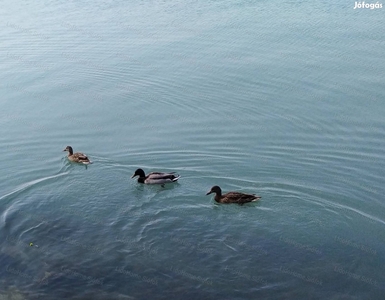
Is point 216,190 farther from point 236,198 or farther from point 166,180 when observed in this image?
point 166,180

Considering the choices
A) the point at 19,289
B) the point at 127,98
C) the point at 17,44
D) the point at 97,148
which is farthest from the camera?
the point at 17,44

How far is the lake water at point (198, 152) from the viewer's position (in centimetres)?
1392

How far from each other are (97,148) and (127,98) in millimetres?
4460

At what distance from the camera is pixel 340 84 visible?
78.7 ft

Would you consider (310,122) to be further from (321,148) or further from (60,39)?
(60,39)

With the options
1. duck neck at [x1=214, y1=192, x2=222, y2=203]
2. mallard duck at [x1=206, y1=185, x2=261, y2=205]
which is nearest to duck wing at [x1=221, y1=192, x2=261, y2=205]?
mallard duck at [x1=206, y1=185, x2=261, y2=205]

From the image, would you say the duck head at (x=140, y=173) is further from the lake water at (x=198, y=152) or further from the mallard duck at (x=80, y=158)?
the mallard duck at (x=80, y=158)

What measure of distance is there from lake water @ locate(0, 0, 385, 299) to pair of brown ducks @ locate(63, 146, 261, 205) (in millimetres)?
277

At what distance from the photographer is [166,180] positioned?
17688 millimetres

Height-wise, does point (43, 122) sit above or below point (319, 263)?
above

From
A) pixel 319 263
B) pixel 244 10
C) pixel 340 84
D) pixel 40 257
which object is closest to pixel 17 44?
pixel 244 10

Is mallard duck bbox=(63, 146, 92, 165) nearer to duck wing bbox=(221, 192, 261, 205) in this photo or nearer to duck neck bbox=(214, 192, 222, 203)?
duck neck bbox=(214, 192, 222, 203)

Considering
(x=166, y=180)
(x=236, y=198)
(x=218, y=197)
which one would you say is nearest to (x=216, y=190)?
(x=218, y=197)

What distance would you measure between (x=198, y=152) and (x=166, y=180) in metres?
2.35
